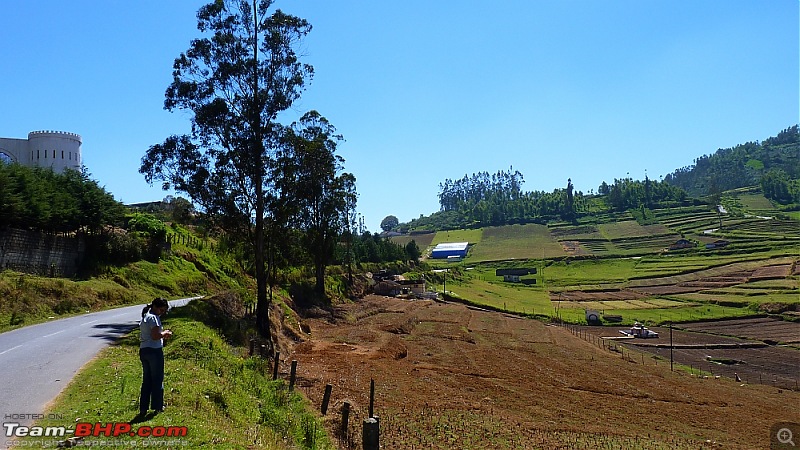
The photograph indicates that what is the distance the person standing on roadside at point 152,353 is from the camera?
7.96m

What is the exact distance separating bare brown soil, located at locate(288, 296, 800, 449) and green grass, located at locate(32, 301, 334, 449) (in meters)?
1.63

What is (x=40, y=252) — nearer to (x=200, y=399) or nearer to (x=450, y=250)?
(x=200, y=399)

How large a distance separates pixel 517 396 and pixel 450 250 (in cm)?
13296

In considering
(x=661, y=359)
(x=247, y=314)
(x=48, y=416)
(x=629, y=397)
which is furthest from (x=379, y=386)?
(x=661, y=359)

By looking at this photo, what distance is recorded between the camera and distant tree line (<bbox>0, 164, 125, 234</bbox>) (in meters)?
23.0

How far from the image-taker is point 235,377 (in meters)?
13.9

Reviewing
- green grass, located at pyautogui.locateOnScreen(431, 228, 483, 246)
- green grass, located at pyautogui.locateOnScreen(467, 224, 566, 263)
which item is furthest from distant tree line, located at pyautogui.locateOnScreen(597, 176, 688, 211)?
green grass, located at pyautogui.locateOnScreen(431, 228, 483, 246)

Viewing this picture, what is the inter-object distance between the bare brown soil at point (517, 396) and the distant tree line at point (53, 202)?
13.5 m

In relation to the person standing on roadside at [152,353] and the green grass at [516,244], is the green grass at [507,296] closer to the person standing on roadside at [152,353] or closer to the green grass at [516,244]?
the green grass at [516,244]

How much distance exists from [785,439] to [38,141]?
172 ft

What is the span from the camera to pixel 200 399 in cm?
997

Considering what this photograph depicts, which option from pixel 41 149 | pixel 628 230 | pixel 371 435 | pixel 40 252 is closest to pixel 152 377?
pixel 371 435

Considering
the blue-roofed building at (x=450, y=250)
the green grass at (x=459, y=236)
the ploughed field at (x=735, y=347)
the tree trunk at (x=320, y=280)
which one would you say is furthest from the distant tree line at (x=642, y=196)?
the tree trunk at (x=320, y=280)

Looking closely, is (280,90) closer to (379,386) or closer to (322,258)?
(379,386)
